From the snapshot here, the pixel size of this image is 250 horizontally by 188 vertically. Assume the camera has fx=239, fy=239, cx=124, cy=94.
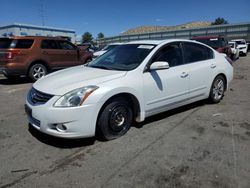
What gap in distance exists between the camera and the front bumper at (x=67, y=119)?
3.34 metres

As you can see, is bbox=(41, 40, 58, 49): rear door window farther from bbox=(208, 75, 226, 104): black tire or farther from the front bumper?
bbox=(208, 75, 226, 104): black tire

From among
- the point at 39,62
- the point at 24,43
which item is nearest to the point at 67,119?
the point at 24,43

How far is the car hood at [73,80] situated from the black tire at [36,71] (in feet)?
18.2

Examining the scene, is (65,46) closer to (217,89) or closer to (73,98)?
(217,89)

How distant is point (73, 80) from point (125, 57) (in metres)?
1.26

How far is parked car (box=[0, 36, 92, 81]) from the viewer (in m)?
8.61

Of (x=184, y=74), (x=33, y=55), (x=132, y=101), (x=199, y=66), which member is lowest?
(x=132, y=101)

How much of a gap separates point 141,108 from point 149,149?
0.80m

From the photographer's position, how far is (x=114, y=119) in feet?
12.4

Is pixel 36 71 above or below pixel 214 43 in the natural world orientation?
below

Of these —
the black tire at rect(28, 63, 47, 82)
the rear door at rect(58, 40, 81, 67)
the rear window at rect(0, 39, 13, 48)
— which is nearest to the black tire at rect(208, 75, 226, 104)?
Answer: the black tire at rect(28, 63, 47, 82)

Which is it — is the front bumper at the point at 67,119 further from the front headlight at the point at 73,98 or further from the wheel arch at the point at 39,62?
the wheel arch at the point at 39,62

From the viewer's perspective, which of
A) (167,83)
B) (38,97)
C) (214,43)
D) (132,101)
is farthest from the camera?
(214,43)

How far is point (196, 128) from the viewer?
434 cm
